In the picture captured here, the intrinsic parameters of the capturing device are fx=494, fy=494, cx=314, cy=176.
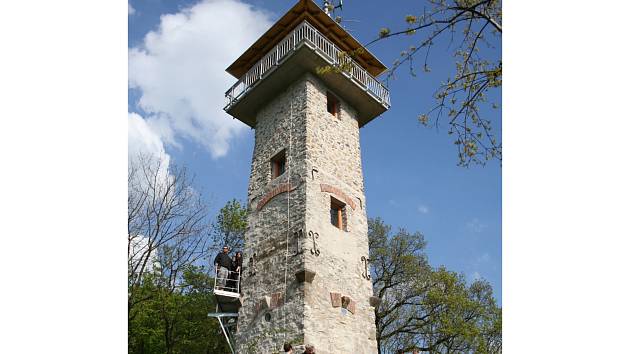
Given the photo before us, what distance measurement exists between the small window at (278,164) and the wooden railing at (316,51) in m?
2.35

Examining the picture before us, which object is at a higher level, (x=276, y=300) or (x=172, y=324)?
(x=276, y=300)

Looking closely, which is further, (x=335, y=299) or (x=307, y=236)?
(x=307, y=236)

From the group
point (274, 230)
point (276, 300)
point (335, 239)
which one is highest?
point (274, 230)

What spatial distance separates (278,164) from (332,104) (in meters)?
2.52

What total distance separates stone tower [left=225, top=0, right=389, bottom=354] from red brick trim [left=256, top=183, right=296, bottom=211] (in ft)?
0.11

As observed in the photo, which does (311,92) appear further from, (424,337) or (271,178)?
(424,337)

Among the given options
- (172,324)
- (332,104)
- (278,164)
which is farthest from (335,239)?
(172,324)

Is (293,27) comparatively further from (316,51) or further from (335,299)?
(335,299)

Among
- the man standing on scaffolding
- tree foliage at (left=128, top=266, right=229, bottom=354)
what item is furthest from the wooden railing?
tree foliage at (left=128, top=266, right=229, bottom=354)

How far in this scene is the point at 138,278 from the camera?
16.2 metres

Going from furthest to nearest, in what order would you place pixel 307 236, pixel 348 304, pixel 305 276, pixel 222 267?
pixel 222 267
pixel 348 304
pixel 307 236
pixel 305 276

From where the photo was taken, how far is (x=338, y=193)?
40.1 feet

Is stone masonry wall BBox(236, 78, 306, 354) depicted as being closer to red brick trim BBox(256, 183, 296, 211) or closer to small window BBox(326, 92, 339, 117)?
red brick trim BBox(256, 183, 296, 211)

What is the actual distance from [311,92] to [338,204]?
3073mm
